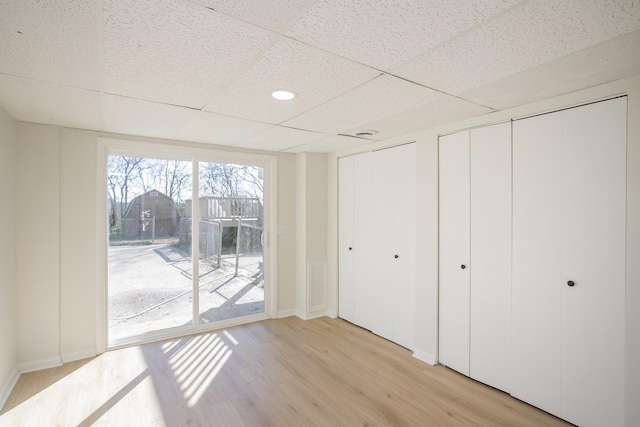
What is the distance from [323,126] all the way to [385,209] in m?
1.27

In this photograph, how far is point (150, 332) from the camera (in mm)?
3645

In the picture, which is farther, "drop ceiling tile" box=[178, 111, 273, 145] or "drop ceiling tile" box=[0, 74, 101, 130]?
"drop ceiling tile" box=[178, 111, 273, 145]

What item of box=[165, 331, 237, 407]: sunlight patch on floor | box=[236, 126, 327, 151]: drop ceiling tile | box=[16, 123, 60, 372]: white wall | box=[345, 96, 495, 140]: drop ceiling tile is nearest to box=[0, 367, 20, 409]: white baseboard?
box=[16, 123, 60, 372]: white wall

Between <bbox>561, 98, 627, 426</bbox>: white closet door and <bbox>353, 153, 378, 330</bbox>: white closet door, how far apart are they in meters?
1.97

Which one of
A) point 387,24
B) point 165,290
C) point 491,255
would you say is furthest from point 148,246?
point 491,255

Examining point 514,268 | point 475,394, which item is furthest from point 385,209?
point 475,394

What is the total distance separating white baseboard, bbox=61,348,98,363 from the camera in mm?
3105

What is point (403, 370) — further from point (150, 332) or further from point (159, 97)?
point (159, 97)

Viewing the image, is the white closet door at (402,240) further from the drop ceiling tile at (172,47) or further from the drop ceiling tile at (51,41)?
the drop ceiling tile at (51,41)

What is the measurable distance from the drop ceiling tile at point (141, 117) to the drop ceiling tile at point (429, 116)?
5.46ft

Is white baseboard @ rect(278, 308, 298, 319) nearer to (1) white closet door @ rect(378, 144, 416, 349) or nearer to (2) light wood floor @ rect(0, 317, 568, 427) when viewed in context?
(2) light wood floor @ rect(0, 317, 568, 427)

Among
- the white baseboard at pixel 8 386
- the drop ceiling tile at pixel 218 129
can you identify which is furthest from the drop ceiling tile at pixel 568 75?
the white baseboard at pixel 8 386

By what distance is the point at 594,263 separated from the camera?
2133 mm

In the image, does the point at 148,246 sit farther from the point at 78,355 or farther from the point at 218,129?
the point at 218,129
